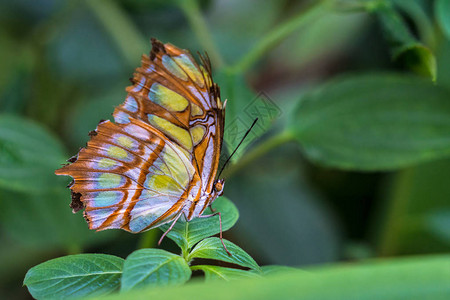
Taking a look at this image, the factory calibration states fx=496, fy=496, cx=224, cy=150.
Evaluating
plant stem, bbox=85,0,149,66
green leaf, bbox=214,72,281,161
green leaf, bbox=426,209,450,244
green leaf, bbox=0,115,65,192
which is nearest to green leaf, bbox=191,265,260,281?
green leaf, bbox=214,72,281,161

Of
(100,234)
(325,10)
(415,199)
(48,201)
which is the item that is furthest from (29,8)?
(415,199)

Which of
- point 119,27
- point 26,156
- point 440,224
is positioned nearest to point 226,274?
point 26,156

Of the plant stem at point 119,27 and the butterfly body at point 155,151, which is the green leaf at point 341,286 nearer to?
the butterfly body at point 155,151

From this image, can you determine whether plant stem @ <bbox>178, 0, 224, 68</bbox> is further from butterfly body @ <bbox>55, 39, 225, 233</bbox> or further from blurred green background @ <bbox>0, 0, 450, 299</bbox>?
butterfly body @ <bbox>55, 39, 225, 233</bbox>

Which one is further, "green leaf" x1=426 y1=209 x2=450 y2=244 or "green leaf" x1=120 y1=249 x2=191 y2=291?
"green leaf" x1=426 y1=209 x2=450 y2=244

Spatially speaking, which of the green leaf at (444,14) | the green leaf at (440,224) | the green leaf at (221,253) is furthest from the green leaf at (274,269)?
the green leaf at (440,224)

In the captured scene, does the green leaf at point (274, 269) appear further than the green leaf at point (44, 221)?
No

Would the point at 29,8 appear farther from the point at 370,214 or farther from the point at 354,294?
the point at 354,294
